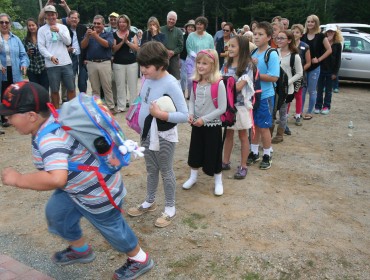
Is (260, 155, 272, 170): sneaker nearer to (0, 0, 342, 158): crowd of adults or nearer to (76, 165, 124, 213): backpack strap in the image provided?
(0, 0, 342, 158): crowd of adults

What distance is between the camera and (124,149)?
2.27 m

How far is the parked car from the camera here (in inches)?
397

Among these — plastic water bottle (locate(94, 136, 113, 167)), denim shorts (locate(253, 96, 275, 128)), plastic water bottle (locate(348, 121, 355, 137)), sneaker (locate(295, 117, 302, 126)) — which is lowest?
plastic water bottle (locate(348, 121, 355, 137))

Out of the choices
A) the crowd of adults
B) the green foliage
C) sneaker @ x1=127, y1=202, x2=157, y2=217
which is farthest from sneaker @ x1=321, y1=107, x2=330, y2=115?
the green foliage

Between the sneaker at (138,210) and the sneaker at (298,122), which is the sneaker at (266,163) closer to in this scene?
the sneaker at (138,210)

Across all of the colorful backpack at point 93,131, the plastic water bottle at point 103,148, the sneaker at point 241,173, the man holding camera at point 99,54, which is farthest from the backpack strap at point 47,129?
the man holding camera at point 99,54

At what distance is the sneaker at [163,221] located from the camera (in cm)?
348

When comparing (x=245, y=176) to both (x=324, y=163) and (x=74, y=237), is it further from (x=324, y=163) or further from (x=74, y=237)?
(x=74, y=237)

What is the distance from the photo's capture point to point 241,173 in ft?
15.0

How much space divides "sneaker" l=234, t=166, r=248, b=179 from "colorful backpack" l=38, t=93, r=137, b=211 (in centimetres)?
246

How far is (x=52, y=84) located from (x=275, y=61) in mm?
4108

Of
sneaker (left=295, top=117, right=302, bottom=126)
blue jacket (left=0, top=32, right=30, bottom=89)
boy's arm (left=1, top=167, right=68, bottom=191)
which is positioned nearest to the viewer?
boy's arm (left=1, top=167, right=68, bottom=191)

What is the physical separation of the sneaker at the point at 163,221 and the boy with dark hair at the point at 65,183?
61 centimetres

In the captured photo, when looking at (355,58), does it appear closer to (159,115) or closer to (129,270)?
(159,115)
